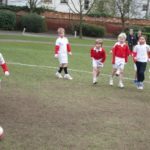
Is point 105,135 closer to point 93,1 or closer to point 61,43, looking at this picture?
point 61,43

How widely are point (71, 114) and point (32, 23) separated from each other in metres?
44.3

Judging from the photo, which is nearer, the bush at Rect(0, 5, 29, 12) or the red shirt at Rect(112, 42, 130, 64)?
the red shirt at Rect(112, 42, 130, 64)

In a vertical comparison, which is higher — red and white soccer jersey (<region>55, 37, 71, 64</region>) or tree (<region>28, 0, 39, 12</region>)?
tree (<region>28, 0, 39, 12</region>)

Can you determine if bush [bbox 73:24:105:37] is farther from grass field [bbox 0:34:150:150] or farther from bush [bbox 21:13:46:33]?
grass field [bbox 0:34:150:150]

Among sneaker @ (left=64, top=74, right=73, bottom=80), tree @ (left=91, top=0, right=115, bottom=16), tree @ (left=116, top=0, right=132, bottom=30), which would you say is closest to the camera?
sneaker @ (left=64, top=74, right=73, bottom=80)

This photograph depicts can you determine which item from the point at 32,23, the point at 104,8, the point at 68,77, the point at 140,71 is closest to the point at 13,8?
the point at 32,23

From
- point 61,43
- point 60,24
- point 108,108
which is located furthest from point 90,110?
point 60,24

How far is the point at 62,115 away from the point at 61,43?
7256 millimetres

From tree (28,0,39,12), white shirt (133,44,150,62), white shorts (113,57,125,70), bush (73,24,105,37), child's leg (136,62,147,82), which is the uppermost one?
tree (28,0,39,12)

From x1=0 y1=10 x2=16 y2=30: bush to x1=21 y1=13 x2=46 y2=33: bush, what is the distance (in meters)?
1.20

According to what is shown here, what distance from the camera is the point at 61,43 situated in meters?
17.6

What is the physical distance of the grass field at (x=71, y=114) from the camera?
8555mm

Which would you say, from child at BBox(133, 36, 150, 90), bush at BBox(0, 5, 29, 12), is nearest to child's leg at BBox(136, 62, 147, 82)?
child at BBox(133, 36, 150, 90)

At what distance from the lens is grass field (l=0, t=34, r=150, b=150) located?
8.55 metres
